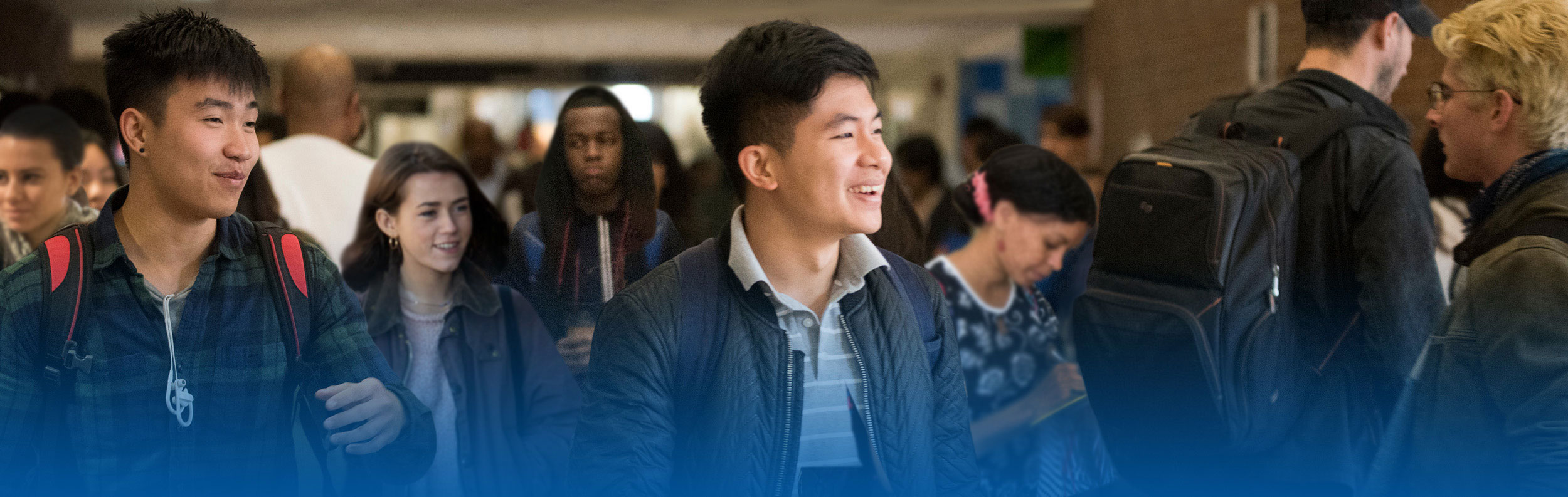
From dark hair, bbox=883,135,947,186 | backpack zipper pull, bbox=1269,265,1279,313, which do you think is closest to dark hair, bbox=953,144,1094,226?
backpack zipper pull, bbox=1269,265,1279,313

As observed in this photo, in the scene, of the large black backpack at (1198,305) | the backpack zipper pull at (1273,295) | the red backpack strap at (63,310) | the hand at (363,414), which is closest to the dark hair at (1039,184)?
the large black backpack at (1198,305)

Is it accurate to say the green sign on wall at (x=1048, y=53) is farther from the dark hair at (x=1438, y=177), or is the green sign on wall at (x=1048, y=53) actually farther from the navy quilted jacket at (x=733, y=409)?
the navy quilted jacket at (x=733, y=409)

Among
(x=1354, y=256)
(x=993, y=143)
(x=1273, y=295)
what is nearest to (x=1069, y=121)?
(x=993, y=143)

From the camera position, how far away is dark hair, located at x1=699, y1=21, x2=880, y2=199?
1.52 metres

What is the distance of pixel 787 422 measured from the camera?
1540mm

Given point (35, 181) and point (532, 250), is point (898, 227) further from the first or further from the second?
point (35, 181)

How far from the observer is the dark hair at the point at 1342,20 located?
2.22 meters

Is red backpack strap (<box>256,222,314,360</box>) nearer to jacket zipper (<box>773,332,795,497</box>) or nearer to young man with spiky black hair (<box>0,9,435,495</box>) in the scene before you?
young man with spiky black hair (<box>0,9,435,495</box>)

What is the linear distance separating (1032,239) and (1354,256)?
0.89 m

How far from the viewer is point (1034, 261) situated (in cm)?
287

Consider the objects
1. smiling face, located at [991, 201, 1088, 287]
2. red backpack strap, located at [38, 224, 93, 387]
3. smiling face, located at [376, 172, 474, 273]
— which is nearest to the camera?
red backpack strap, located at [38, 224, 93, 387]

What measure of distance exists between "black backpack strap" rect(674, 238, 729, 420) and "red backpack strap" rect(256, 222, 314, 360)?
56cm

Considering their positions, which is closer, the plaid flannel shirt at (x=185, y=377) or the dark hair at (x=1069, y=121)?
the plaid flannel shirt at (x=185, y=377)

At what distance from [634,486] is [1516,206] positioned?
1.46 metres
